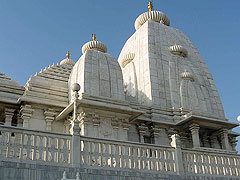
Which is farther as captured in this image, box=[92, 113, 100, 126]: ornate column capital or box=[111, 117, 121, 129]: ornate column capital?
box=[111, 117, 121, 129]: ornate column capital

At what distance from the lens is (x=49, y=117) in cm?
1664

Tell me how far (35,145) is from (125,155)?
3.11 metres

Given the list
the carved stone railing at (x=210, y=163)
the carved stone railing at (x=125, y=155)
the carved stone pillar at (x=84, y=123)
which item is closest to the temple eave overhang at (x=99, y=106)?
the carved stone pillar at (x=84, y=123)

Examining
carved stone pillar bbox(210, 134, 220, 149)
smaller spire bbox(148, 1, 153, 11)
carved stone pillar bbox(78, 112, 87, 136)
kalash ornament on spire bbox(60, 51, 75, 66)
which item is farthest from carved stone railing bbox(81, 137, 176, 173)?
smaller spire bbox(148, 1, 153, 11)

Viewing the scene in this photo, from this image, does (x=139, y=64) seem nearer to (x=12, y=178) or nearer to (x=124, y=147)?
(x=124, y=147)

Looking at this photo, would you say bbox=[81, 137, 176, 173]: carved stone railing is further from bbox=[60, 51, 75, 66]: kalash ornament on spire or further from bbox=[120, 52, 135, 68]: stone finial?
bbox=[60, 51, 75, 66]: kalash ornament on spire

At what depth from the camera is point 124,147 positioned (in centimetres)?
1110

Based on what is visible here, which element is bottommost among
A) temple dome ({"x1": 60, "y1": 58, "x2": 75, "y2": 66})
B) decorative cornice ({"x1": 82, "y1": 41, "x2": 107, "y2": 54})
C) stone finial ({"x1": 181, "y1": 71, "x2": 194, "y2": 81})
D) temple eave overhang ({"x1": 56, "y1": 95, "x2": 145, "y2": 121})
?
temple eave overhang ({"x1": 56, "y1": 95, "x2": 145, "y2": 121})

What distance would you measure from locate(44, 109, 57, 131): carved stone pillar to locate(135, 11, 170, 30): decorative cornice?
1391 cm

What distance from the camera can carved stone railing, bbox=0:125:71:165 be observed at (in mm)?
9133

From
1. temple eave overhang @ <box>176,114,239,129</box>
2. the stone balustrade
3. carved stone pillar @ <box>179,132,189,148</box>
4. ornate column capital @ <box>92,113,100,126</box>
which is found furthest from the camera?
carved stone pillar @ <box>179,132,189,148</box>

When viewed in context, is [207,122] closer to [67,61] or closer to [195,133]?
[195,133]

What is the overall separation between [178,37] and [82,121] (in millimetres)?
13578

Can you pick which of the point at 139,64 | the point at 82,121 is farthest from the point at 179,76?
the point at 82,121
